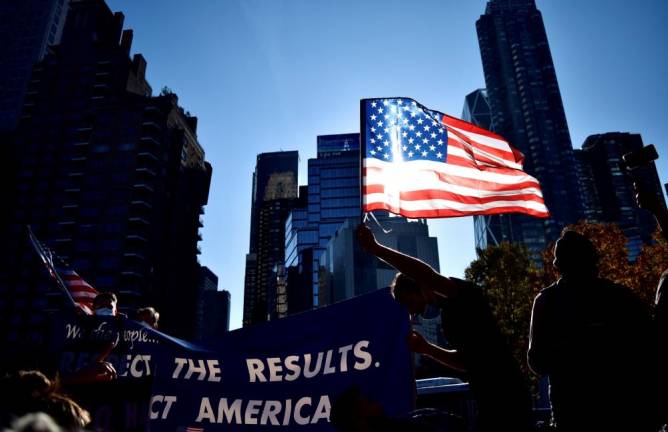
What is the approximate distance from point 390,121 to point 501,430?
4.90m

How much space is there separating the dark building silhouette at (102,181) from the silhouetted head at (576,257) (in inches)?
3314

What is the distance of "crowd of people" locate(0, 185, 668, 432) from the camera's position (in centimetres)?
237

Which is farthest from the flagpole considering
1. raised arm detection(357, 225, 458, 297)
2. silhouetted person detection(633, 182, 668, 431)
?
silhouetted person detection(633, 182, 668, 431)

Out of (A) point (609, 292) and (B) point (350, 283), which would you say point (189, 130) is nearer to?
(B) point (350, 283)

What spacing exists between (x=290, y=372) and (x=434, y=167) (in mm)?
3725

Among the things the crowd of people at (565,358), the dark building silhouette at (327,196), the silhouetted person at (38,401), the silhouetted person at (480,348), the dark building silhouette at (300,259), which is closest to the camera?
the silhouetted person at (38,401)

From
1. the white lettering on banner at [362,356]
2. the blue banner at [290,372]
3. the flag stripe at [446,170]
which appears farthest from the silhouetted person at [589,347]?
the flag stripe at [446,170]

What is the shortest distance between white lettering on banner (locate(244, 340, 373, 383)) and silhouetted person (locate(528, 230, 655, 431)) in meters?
1.63

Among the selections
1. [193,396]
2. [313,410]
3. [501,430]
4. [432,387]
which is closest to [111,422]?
[193,396]

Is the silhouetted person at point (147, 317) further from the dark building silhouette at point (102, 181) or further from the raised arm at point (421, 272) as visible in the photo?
the dark building silhouette at point (102, 181)

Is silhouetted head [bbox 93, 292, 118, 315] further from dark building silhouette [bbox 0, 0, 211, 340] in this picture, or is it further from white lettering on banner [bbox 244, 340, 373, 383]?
dark building silhouette [bbox 0, 0, 211, 340]

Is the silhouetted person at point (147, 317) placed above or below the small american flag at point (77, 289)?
below

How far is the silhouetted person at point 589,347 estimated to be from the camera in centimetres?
240

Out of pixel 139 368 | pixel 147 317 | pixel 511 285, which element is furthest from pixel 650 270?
pixel 139 368
